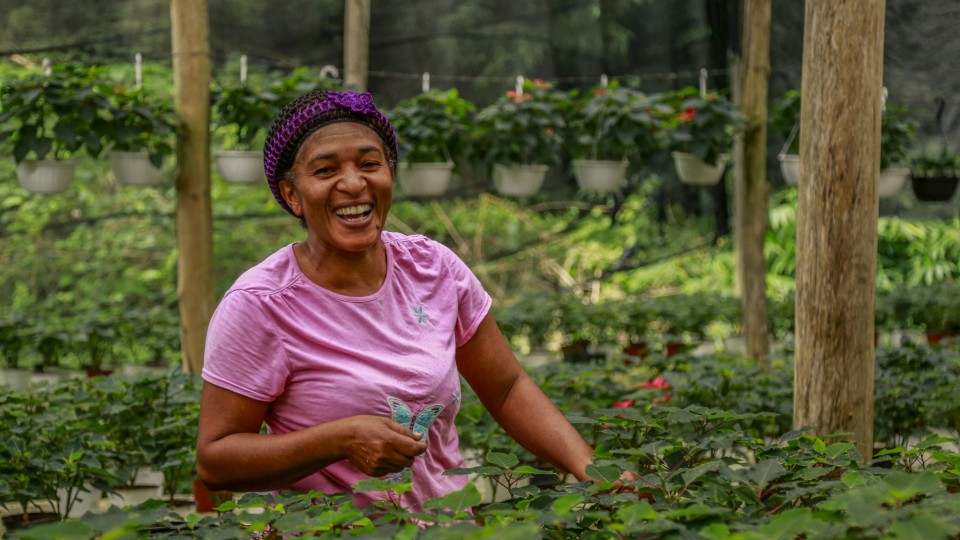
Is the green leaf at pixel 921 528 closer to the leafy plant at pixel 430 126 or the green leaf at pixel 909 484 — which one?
the green leaf at pixel 909 484

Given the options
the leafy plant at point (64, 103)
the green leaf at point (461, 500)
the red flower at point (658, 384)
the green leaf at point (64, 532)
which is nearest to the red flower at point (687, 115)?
the red flower at point (658, 384)

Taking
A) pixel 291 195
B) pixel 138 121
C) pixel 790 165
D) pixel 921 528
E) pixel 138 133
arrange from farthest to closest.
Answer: pixel 790 165 → pixel 138 133 → pixel 138 121 → pixel 291 195 → pixel 921 528

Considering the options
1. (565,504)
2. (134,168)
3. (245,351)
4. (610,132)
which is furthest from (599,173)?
(565,504)

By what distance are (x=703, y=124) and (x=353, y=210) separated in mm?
4678

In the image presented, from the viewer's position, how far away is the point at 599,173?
22.3 feet

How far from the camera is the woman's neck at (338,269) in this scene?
204cm

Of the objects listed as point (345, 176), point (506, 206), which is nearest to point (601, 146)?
point (506, 206)

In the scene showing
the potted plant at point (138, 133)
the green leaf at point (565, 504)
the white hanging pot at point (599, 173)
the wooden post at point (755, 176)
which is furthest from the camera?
the white hanging pot at point (599, 173)

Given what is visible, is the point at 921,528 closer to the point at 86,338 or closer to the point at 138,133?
the point at 138,133

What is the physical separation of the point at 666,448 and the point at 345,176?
2.18ft

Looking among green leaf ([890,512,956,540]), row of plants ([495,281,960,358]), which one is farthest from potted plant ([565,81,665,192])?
green leaf ([890,512,956,540])

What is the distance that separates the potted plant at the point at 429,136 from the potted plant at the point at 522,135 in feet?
0.48

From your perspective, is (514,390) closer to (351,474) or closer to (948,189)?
(351,474)

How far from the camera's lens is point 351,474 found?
77.8 inches
